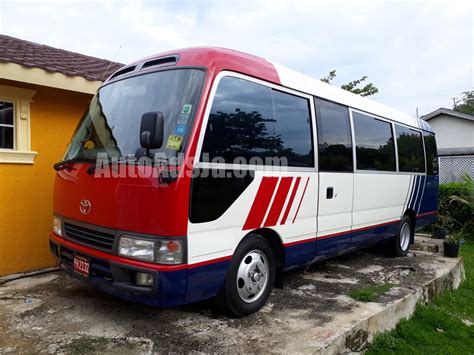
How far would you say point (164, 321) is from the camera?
3.58 meters

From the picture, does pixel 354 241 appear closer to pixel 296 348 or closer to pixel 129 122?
pixel 296 348

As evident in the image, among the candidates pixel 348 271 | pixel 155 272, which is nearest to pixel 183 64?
pixel 155 272

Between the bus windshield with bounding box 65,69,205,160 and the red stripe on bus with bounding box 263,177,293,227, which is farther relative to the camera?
the red stripe on bus with bounding box 263,177,293,227

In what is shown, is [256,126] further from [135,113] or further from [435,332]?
[435,332]

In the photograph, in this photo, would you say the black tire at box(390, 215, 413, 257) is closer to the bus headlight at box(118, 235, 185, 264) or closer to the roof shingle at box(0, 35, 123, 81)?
the bus headlight at box(118, 235, 185, 264)

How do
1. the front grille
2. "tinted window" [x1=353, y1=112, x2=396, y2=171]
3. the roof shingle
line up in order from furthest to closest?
"tinted window" [x1=353, y1=112, x2=396, y2=171]
the roof shingle
the front grille

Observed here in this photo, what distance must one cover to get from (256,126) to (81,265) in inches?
81.7

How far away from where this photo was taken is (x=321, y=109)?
4.55 m

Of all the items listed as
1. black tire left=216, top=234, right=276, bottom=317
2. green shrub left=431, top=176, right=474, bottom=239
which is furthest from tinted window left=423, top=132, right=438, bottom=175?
black tire left=216, top=234, right=276, bottom=317

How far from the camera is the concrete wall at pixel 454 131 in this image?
18.6 m

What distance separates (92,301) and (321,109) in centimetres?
334

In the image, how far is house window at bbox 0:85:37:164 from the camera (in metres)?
4.90

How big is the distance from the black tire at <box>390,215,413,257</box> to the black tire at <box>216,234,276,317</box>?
11.5ft

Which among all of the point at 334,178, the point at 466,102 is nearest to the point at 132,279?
the point at 334,178
